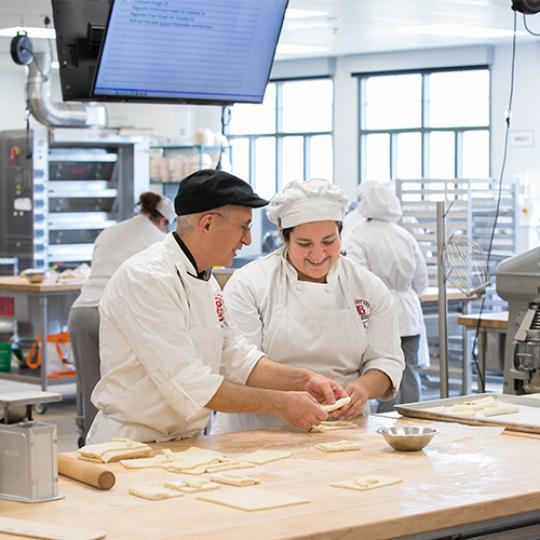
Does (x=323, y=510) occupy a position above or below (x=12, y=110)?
below

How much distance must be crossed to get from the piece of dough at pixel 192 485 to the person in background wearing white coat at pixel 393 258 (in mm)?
4634

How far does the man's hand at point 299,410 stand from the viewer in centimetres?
320

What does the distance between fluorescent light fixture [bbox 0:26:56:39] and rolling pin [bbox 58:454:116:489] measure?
879 centimetres

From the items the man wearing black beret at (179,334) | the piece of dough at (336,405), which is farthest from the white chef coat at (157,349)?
the piece of dough at (336,405)

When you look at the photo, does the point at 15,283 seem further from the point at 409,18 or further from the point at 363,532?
the point at 363,532

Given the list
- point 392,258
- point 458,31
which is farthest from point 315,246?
point 458,31

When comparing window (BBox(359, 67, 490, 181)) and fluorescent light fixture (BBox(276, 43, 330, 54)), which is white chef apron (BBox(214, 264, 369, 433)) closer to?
Answer: fluorescent light fixture (BBox(276, 43, 330, 54))

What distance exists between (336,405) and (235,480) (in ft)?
2.67

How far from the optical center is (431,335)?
26.7ft

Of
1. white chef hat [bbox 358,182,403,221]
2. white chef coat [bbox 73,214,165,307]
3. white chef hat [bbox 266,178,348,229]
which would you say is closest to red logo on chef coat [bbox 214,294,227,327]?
white chef hat [bbox 266,178,348,229]

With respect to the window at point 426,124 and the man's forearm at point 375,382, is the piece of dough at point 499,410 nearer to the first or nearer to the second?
the man's forearm at point 375,382

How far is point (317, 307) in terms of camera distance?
3.69 metres

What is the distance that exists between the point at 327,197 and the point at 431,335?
4647 millimetres

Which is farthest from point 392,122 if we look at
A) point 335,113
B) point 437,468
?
point 437,468
